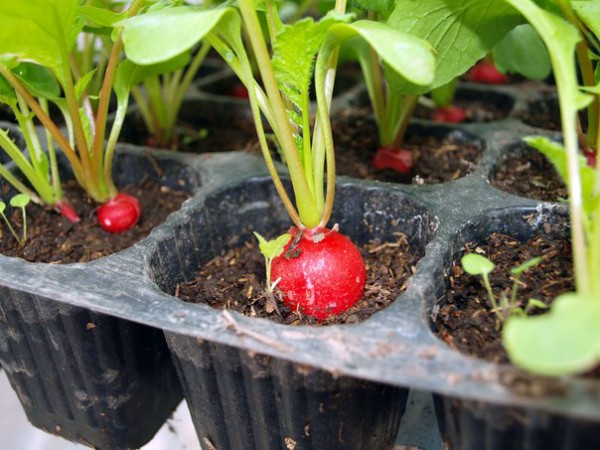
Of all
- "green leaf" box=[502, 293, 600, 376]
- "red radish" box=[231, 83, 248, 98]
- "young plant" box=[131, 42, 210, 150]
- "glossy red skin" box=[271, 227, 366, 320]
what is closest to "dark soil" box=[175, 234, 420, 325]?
"glossy red skin" box=[271, 227, 366, 320]

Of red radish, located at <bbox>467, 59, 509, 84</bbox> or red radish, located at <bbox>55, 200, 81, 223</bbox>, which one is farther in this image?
red radish, located at <bbox>467, 59, 509, 84</bbox>

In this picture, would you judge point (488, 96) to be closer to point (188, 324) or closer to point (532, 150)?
point (532, 150)

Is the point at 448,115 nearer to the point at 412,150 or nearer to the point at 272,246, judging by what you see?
the point at 412,150

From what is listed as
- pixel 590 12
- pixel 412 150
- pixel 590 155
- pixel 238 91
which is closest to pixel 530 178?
pixel 590 155

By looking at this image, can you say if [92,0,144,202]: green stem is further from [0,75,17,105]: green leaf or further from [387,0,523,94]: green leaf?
[387,0,523,94]: green leaf

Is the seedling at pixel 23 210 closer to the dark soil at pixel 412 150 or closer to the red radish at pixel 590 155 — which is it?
the dark soil at pixel 412 150

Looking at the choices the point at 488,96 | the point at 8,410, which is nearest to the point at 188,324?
the point at 8,410

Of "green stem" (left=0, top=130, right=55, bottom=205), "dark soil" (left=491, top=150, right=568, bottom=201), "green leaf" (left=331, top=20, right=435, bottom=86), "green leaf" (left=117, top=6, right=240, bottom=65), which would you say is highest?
"green leaf" (left=117, top=6, right=240, bottom=65)
